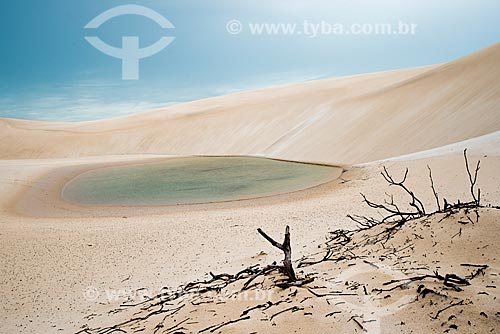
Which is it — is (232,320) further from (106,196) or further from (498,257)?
(106,196)

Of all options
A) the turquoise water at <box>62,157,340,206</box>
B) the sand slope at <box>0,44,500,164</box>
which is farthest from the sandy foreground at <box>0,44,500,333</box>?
the turquoise water at <box>62,157,340,206</box>

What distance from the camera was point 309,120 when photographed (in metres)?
22.3

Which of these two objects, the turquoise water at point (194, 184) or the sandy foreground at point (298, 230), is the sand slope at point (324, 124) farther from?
the turquoise water at point (194, 184)

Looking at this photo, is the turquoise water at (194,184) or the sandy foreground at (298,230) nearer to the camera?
the sandy foreground at (298,230)

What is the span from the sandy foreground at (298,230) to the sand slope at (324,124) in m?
0.10

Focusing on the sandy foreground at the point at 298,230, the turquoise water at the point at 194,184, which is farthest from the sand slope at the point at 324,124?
the turquoise water at the point at 194,184

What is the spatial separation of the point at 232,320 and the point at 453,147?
10053 millimetres

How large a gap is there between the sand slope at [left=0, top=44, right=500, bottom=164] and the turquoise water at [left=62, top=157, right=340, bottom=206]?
309cm

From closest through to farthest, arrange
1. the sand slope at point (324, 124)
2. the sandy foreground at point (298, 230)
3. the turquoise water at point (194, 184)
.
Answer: the sandy foreground at point (298, 230)
the turquoise water at point (194, 184)
the sand slope at point (324, 124)

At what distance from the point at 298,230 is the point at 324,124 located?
15.4 m

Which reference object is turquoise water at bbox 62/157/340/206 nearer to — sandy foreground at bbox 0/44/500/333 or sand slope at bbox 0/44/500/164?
sandy foreground at bbox 0/44/500/333

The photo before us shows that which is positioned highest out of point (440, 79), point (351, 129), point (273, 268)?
point (440, 79)

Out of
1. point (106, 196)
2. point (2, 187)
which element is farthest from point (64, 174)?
point (106, 196)

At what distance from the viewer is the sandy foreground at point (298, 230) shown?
197 cm
